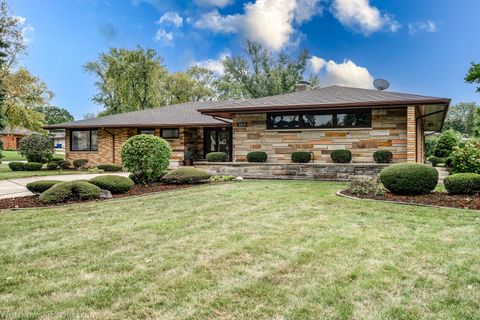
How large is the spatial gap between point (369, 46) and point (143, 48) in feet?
63.1

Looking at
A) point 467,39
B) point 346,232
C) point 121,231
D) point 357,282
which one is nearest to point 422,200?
point 346,232

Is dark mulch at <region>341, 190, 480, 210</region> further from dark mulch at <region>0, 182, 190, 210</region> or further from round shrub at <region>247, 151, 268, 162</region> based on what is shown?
round shrub at <region>247, 151, 268, 162</region>

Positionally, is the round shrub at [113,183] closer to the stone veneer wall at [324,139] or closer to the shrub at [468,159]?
the stone veneer wall at [324,139]

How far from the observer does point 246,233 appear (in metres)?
5.10

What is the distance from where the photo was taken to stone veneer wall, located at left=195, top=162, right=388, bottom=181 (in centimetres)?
1238

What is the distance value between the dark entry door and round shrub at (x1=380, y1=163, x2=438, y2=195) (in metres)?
13.0

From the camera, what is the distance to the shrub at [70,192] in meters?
7.81

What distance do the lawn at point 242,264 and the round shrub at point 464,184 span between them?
1903mm

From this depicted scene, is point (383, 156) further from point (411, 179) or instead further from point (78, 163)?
point (78, 163)

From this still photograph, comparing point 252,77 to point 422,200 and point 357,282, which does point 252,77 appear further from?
point 357,282

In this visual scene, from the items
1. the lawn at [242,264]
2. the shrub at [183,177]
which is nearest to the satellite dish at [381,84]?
the shrub at [183,177]

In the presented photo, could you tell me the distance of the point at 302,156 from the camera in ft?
45.9

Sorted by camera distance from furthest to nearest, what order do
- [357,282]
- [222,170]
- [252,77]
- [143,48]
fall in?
[252,77], [143,48], [222,170], [357,282]

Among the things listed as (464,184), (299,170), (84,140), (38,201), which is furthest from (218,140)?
(464,184)
